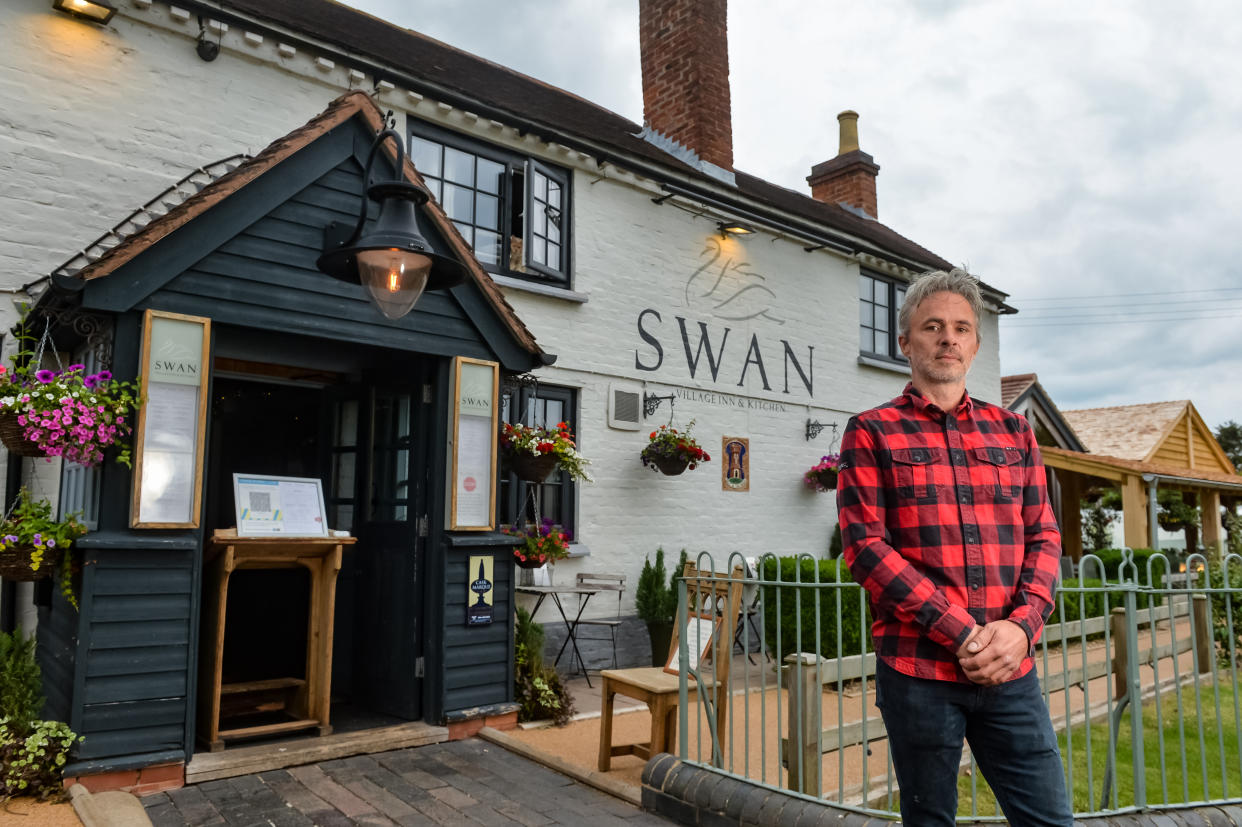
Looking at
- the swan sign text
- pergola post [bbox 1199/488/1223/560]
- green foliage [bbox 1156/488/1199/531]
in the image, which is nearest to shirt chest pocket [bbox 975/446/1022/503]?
the swan sign text

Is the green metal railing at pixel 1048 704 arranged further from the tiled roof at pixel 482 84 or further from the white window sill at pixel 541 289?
the tiled roof at pixel 482 84

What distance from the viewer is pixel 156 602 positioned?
4.95 m

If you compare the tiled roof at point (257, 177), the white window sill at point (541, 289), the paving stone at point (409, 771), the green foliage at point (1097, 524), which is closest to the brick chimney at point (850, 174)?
the white window sill at point (541, 289)

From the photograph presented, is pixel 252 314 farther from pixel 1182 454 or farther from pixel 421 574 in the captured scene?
pixel 1182 454

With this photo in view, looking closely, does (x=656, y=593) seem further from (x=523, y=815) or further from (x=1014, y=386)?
(x=1014, y=386)

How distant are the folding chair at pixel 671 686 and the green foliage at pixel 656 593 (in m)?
3.45

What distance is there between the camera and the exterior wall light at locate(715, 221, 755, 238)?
10758mm

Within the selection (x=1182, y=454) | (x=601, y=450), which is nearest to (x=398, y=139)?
(x=601, y=450)

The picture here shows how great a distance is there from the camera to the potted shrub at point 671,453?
9.48 meters

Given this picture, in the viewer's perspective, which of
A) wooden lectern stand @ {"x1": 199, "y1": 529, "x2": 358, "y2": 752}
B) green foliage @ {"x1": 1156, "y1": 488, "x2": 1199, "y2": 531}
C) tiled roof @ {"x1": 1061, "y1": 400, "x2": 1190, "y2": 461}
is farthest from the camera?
green foliage @ {"x1": 1156, "y1": 488, "x2": 1199, "y2": 531}

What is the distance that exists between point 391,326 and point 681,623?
2.74 metres

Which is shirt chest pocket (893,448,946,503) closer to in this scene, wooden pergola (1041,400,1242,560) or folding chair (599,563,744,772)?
folding chair (599,563,744,772)

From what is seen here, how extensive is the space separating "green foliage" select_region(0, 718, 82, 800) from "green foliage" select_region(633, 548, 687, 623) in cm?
553

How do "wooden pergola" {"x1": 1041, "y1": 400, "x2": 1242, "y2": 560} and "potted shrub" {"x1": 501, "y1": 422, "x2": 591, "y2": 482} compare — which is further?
"wooden pergola" {"x1": 1041, "y1": 400, "x2": 1242, "y2": 560}
